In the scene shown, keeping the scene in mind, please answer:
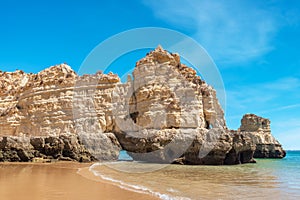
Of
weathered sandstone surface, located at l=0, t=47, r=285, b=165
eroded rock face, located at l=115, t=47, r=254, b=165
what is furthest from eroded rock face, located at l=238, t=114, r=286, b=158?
weathered sandstone surface, located at l=0, t=47, r=285, b=165

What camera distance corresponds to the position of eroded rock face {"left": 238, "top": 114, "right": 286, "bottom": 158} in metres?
45.0

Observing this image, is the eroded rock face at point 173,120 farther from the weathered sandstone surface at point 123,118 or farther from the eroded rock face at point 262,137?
Answer: the eroded rock face at point 262,137

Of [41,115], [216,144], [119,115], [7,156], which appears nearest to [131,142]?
[119,115]

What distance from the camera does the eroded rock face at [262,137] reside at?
148 feet

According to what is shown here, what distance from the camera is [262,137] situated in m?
48.9

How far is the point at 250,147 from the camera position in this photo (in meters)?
22.9

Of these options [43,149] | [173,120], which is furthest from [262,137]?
[43,149]

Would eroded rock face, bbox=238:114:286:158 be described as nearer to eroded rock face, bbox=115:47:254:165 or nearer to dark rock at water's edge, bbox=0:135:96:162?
eroded rock face, bbox=115:47:254:165

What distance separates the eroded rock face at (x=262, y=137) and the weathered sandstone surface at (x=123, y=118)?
18.3 m

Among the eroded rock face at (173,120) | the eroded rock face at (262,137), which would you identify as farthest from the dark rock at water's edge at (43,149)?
the eroded rock face at (262,137)

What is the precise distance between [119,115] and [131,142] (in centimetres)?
562

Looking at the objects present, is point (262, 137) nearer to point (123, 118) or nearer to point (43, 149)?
point (123, 118)

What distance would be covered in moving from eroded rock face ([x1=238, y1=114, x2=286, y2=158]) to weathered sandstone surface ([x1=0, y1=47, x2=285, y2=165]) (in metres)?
18.3

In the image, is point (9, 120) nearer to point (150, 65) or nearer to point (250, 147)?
point (150, 65)
